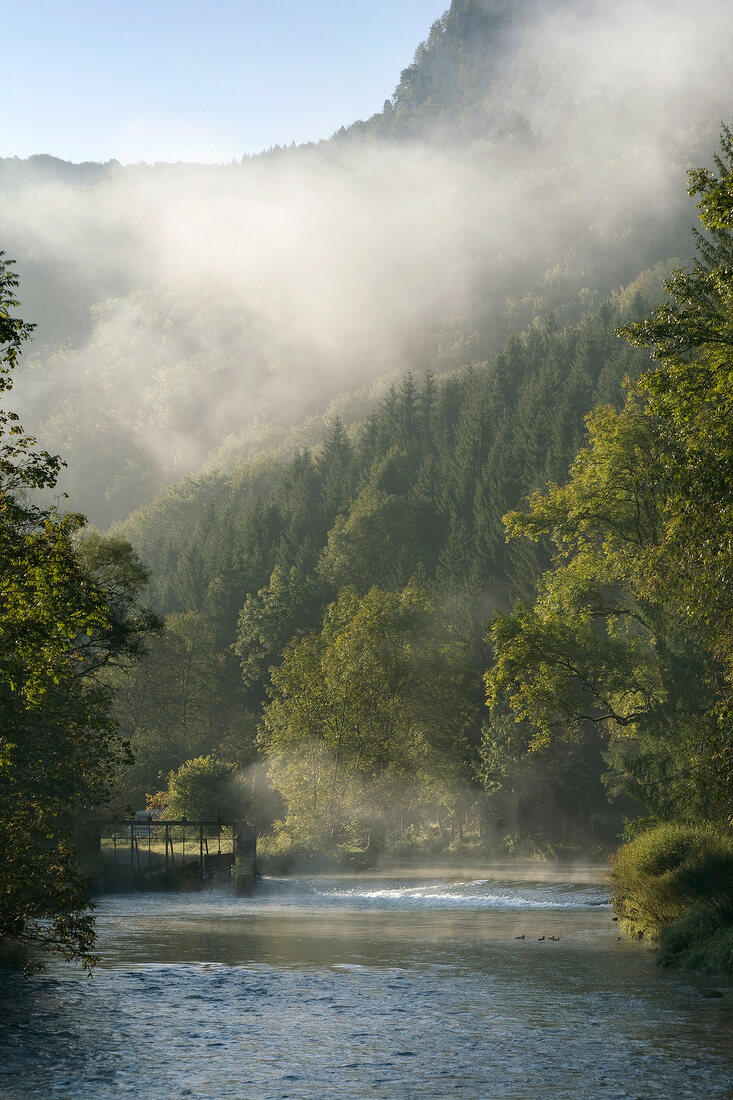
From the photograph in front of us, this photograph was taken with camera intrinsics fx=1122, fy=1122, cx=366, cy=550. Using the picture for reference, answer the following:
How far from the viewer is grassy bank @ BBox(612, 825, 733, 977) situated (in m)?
30.3

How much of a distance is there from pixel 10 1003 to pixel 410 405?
15443 centimetres

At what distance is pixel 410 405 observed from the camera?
176875 mm

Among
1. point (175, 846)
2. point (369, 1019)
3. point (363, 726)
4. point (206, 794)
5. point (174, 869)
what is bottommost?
point (175, 846)

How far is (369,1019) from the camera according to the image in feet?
80.1

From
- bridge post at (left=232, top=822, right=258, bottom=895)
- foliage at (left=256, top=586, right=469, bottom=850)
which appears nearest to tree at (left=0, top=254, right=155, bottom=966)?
bridge post at (left=232, top=822, right=258, bottom=895)

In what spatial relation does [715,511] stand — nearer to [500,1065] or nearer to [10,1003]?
[500,1065]

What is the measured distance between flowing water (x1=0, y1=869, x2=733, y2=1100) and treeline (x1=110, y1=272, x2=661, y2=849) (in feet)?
153

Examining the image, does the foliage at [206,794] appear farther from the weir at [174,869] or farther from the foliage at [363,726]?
the weir at [174,869]

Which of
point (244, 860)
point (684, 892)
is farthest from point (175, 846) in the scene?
point (684, 892)

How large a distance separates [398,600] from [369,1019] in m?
81.9

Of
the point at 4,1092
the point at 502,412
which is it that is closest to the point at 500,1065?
the point at 4,1092

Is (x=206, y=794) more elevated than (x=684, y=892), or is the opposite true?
(x=206, y=794)

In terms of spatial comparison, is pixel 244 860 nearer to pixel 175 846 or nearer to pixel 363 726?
pixel 363 726

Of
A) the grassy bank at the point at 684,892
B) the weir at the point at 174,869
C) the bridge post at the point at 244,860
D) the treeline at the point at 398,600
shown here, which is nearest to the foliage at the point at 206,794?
the treeline at the point at 398,600
